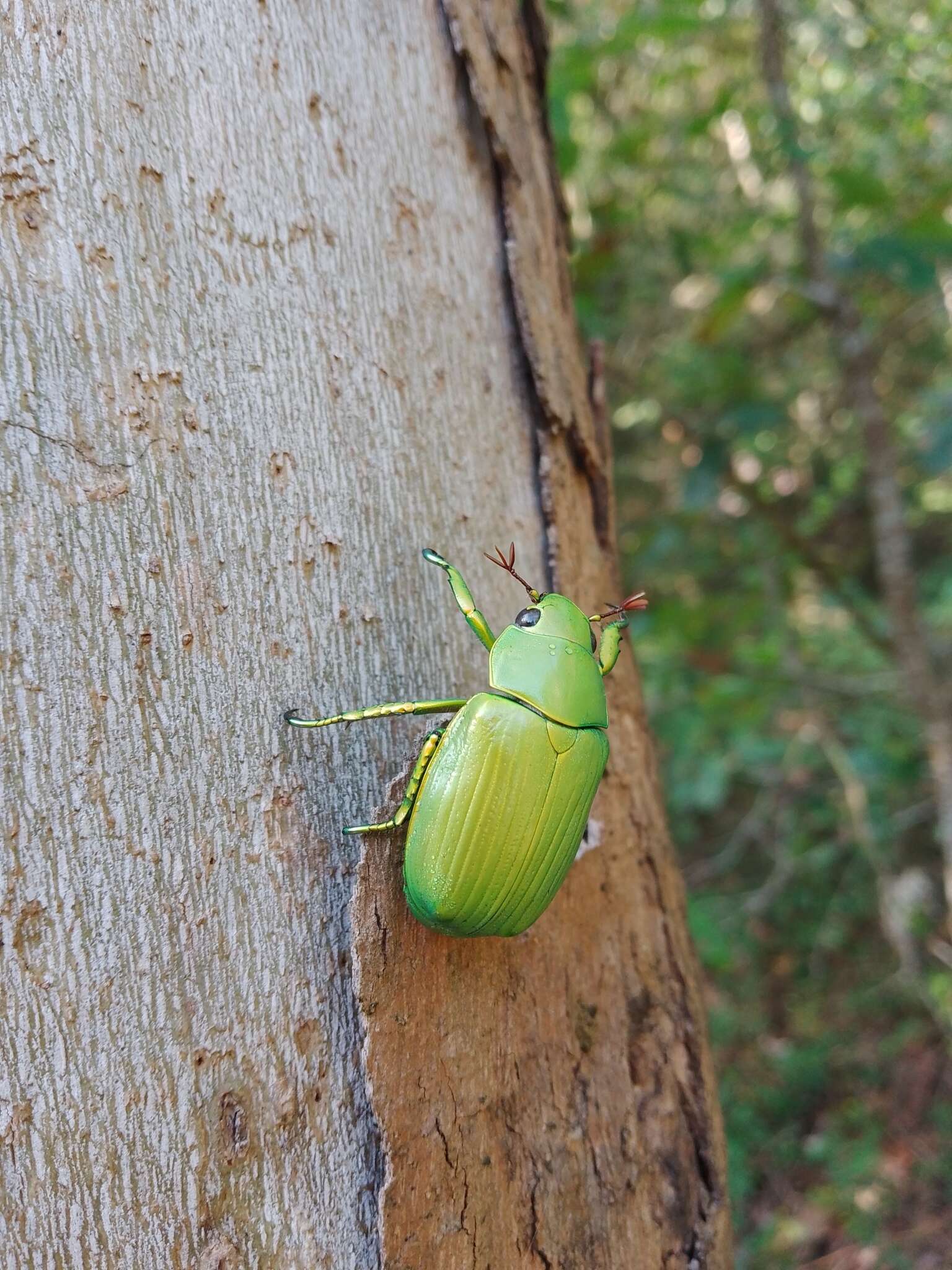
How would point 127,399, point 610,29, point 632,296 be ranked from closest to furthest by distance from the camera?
point 127,399 < point 610,29 < point 632,296

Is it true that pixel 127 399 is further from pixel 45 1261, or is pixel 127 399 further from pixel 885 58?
pixel 885 58

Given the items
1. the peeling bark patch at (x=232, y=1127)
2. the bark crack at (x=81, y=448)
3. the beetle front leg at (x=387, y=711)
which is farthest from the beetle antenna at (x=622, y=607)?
the peeling bark patch at (x=232, y=1127)

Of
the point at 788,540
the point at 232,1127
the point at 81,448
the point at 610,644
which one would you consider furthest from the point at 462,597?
the point at 788,540

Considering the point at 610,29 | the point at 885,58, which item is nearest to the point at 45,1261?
the point at 885,58

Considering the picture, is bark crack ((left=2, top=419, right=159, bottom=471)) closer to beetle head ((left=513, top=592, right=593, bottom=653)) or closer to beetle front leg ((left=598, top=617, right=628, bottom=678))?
beetle head ((left=513, top=592, right=593, bottom=653))

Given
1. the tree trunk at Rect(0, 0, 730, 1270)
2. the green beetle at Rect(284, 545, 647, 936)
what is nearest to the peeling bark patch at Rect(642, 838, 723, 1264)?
the tree trunk at Rect(0, 0, 730, 1270)

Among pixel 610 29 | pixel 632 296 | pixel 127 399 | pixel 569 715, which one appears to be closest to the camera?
pixel 127 399
